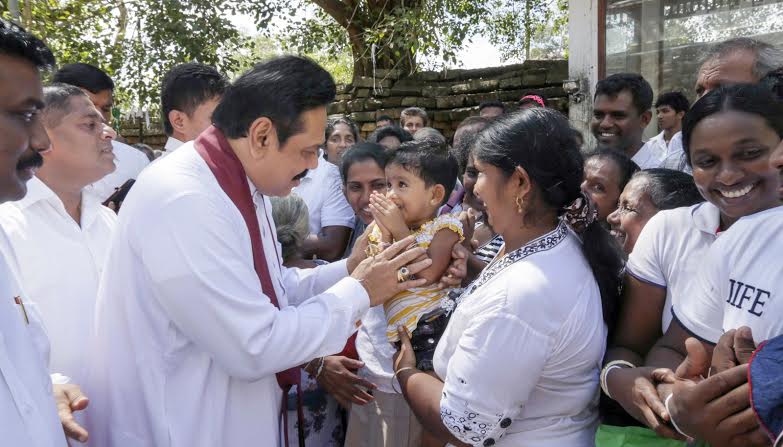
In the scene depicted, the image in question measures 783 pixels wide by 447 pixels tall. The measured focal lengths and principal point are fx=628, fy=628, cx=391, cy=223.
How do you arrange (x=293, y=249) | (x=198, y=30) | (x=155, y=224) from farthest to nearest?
(x=198, y=30) < (x=293, y=249) < (x=155, y=224)

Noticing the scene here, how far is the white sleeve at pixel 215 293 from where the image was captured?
185 cm

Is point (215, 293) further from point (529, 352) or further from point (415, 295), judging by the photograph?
point (415, 295)

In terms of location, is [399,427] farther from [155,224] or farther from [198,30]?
[198,30]

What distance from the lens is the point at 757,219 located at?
1.62 meters

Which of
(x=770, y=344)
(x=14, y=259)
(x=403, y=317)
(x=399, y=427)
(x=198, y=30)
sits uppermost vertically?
(x=198, y=30)

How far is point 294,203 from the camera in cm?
332

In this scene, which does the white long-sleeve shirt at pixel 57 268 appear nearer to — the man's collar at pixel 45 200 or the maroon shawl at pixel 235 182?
the man's collar at pixel 45 200

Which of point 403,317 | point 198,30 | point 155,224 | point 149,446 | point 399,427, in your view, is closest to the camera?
point 155,224

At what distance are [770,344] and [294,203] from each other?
241 cm

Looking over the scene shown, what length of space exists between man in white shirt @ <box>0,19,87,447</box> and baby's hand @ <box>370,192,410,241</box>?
1.45 meters

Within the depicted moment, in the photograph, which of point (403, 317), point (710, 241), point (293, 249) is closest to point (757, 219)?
point (710, 241)

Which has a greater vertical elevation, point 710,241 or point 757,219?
point 757,219

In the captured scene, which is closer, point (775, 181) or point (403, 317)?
point (775, 181)

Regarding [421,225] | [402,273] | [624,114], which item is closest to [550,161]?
[402,273]
